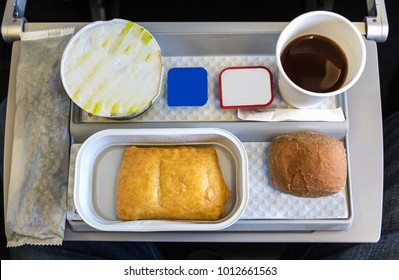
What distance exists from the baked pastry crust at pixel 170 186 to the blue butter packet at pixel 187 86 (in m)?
0.09

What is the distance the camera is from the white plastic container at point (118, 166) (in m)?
0.71

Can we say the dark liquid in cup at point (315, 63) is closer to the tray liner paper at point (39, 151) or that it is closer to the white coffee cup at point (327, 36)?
the white coffee cup at point (327, 36)

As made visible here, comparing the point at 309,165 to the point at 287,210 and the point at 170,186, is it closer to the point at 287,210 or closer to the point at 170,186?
the point at 287,210

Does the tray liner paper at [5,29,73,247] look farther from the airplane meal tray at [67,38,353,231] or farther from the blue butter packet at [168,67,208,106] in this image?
the blue butter packet at [168,67,208,106]

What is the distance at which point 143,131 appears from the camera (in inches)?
29.5

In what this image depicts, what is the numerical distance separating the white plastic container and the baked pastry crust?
0.8 inches

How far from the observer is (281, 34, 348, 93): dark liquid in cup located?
2.38ft

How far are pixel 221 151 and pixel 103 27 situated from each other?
310 millimetres

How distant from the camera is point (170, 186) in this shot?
2.44 ft

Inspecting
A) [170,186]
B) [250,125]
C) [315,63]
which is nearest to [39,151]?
[170,186]

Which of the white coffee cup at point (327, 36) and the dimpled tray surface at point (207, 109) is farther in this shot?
the dimpled tray surface at point (207, 109)

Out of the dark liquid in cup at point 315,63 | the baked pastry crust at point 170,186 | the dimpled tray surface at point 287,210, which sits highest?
the dark liquid in cup at point 315,63

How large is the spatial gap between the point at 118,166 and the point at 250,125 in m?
0.26

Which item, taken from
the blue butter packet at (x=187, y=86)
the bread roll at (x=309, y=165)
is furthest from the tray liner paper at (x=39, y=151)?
the bread roll at (x=309, y=165)
